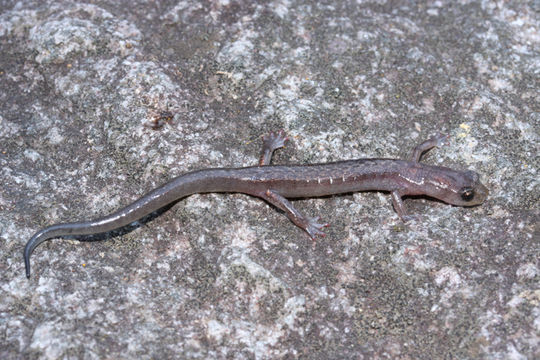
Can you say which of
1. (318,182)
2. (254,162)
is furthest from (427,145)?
(254,162)

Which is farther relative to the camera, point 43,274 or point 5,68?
point 5,68

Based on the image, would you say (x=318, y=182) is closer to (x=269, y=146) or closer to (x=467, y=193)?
(x=269, y=146)

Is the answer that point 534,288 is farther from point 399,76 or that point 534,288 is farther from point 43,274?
point 43,274

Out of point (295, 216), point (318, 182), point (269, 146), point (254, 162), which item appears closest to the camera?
point (295, 216)

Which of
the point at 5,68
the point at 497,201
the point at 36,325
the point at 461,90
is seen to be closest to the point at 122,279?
the point at 36,325

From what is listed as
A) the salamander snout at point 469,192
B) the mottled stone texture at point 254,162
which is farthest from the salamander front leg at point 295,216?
the salamander snout at point 469,192

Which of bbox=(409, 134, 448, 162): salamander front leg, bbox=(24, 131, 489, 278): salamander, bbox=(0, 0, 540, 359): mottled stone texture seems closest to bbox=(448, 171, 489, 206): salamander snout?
bbox=(24, 131, 489, 278): salamander
